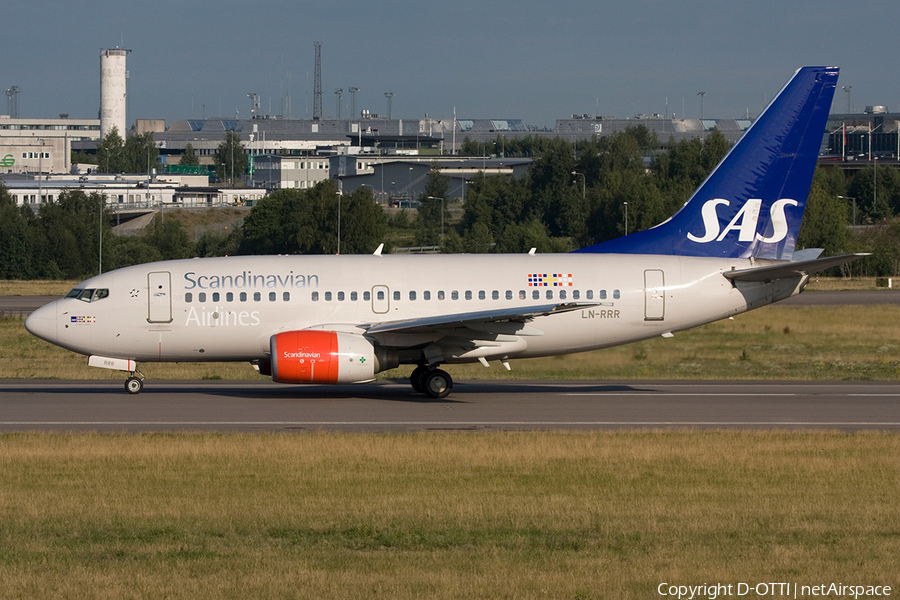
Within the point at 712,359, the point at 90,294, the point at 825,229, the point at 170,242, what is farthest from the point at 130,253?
the point at 90,294

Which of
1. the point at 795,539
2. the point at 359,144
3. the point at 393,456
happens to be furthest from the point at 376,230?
the point at 359,144

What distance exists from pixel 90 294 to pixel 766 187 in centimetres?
1885

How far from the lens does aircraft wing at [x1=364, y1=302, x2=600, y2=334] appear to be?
1020 inches

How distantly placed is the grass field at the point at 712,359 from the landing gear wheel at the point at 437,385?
3.78 metres

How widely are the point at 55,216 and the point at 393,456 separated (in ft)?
335

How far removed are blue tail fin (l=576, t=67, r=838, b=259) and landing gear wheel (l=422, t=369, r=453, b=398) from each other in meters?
6.50

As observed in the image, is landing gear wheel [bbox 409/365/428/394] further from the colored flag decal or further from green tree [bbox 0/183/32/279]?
green tree [bbox 0/183/32/279]

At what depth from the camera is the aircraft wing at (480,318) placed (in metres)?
25.9

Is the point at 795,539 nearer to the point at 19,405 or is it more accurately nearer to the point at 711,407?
the point at 711,407

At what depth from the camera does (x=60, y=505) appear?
50.6 feet

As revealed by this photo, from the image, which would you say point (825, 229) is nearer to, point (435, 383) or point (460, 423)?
point (435, 383)

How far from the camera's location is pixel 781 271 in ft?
89.5

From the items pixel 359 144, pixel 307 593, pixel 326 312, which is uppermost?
pixel 359 144

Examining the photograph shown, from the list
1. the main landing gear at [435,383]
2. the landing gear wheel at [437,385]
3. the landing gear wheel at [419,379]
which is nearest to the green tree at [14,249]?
the landing gear wheel at [419,379]
